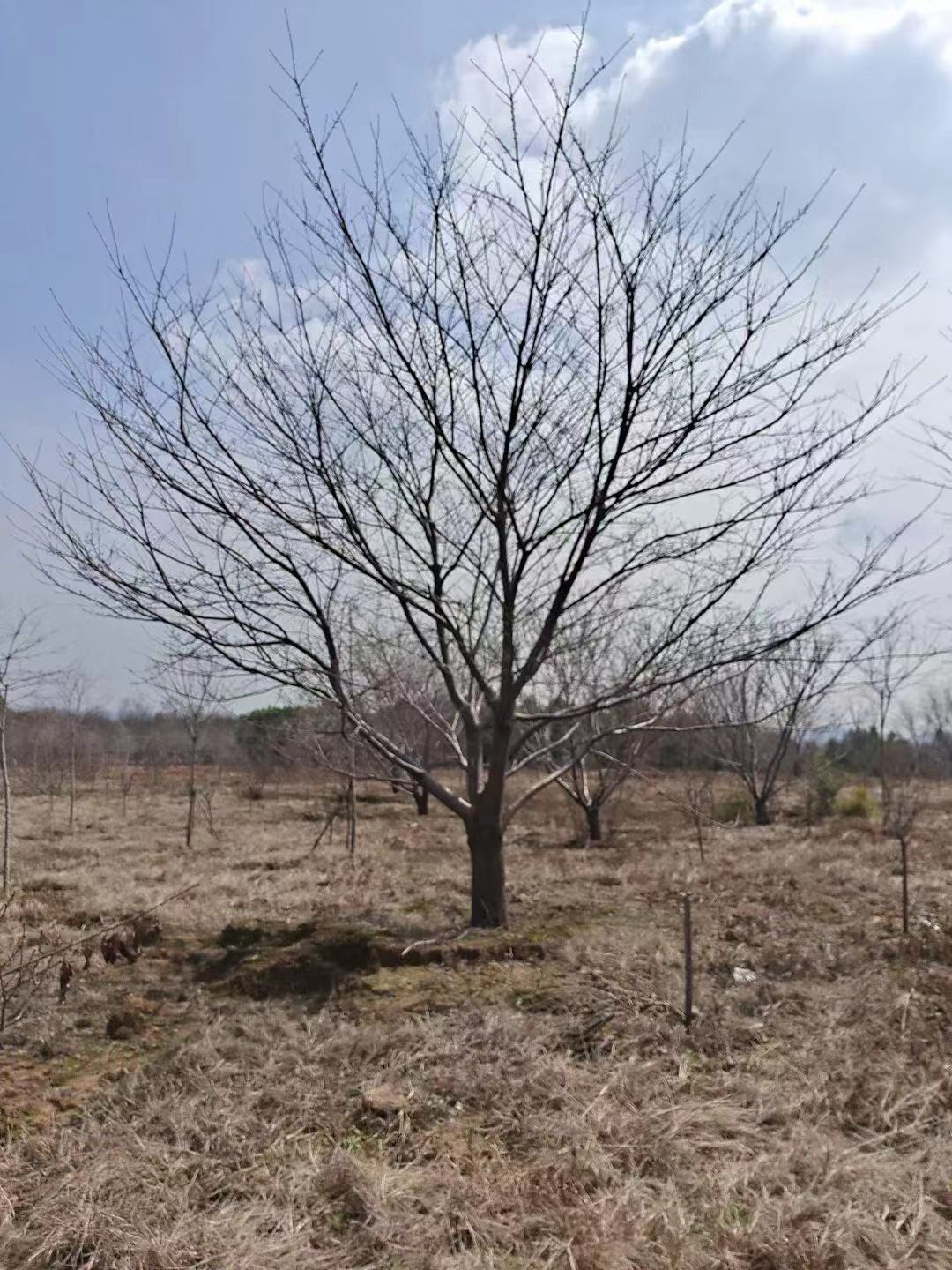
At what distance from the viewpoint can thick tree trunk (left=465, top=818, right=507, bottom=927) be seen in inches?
208

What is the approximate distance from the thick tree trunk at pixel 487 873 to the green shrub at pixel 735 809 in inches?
434

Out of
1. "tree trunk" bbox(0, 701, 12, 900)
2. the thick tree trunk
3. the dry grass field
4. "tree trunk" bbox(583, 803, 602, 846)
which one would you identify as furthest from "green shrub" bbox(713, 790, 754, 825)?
"tree trunk" bbox(0, 701, 12, 900)

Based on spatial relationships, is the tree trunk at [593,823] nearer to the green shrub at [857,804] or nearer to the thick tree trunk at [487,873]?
the green shrub at [857,804]

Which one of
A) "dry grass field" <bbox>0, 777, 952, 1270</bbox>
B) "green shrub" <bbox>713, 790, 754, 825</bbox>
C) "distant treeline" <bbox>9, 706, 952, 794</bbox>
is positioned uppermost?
"distant treeline" <bbox>9, 706, 952, 794</bbox>

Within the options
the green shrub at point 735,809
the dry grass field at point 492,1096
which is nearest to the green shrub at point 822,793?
the green shrub at point 735,809

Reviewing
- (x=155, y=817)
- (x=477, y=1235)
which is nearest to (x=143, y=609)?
(x=477, y=1235)

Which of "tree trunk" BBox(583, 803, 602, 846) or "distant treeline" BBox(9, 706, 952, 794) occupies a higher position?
"distant treeline" BBox(9, 706, 952, 794)

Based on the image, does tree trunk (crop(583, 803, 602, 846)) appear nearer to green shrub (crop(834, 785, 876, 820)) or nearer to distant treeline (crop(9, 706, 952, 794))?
distant treeline (crop(9, 706, 952, 794))

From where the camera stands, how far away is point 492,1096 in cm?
308

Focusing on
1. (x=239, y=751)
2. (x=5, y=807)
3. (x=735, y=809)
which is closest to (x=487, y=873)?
(x=5, y=807)

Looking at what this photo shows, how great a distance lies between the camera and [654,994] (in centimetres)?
401

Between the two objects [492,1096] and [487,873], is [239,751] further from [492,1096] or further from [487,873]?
[492,1096]

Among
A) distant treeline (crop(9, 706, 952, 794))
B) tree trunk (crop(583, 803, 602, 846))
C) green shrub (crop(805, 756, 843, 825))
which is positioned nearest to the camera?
tree trunk (crop(583, 803, 602, 846))

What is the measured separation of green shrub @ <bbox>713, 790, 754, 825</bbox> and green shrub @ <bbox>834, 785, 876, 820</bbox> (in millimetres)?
1561
